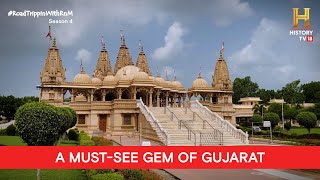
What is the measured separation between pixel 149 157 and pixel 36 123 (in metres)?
4.93

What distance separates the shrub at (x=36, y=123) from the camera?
13133mm

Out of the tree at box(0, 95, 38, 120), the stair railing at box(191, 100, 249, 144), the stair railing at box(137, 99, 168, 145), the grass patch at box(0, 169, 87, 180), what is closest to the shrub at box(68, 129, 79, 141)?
the stair railing at box(137, 99, 168, 145)

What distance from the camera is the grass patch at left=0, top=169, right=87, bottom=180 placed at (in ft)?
40.3

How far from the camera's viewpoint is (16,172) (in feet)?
42.9

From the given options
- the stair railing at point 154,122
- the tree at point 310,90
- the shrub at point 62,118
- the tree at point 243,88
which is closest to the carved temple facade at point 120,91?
the stair railing at point 154,122

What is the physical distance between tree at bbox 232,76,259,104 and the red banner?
200 feet

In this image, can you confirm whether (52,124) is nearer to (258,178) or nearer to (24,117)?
(24,117)

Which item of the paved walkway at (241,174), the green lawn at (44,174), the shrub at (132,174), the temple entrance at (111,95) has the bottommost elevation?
the paved walkway at (241,174)

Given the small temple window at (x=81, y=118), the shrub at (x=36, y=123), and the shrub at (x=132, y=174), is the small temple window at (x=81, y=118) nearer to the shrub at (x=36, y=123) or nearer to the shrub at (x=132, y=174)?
the shrub at (x=36, y=123)

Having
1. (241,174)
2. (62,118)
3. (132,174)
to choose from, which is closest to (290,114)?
(241,174)

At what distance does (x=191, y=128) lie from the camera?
78.8 feet

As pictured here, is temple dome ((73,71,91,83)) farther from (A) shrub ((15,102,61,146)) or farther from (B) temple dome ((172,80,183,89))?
(A) shrub ((15,102,61,146))

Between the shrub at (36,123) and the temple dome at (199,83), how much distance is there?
25.4 meters

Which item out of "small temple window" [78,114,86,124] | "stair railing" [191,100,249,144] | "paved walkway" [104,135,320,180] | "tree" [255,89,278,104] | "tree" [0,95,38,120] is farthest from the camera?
"tree" [255,89,278,104]
